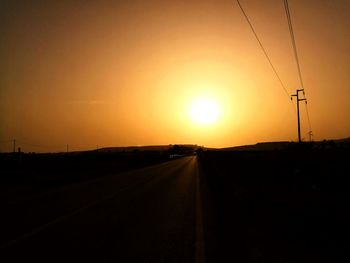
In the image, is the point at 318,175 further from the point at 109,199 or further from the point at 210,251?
the point at 210,251

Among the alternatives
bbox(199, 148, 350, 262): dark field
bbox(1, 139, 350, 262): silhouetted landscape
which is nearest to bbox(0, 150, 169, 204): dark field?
bbox(1, 139, 350, 262): silhouetted landscape

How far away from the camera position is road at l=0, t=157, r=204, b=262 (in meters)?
7.98

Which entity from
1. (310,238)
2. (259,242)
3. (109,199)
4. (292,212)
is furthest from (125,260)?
(109,199)

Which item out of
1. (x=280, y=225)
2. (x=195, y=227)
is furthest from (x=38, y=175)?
(x=280, y=225)

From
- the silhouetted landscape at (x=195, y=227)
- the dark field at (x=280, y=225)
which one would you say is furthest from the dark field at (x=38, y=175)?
the dark field at (x=280, y=225)

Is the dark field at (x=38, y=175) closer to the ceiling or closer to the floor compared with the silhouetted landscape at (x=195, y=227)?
closer to the ceiling

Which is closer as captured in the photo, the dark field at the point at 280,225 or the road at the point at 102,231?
the road at the point at 102,231

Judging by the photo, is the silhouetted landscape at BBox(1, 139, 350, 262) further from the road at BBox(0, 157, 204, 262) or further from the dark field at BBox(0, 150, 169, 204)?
the dark field at BBox(0, 150, 169, 204)

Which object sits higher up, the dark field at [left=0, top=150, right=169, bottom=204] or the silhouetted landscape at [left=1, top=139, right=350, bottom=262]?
the dark field at [left=0, top=150, right=169, bottom=204]

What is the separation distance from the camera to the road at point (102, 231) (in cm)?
798

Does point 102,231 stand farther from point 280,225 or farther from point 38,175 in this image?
point 38,175

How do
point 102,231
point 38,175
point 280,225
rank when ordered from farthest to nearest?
1. point 38,175
2. point 280,225
3. point 102,231

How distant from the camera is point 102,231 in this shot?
10328 mm

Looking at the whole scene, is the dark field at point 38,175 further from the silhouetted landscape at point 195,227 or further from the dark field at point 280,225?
the dark field at point 280,225
